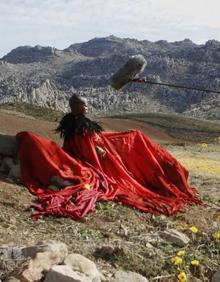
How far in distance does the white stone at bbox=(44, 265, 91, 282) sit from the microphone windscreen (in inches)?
128

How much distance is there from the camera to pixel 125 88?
8431 centimetres

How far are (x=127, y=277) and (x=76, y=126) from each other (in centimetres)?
334

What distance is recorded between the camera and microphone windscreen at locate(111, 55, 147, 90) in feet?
25.5

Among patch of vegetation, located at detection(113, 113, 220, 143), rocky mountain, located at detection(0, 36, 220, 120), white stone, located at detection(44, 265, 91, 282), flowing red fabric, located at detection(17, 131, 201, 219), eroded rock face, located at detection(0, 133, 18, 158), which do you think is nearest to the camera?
white stone, located at detection(44, 265, 91, 282)

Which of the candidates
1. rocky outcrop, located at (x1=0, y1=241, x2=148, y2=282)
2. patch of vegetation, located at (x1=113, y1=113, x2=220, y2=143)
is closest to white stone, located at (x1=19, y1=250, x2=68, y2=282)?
rocky outcrop, located at (x1=0, y1=241, x2=148, y2=282)

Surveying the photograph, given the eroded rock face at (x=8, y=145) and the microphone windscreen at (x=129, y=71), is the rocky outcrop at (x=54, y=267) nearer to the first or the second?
the microphone windscreen at (x=129, y=71)

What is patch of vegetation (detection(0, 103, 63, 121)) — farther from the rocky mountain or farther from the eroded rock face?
the eroded rock face

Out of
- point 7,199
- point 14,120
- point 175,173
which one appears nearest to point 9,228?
point 7,199

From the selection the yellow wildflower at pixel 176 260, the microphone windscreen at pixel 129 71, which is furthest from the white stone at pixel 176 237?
the microphone windscreen at pixel 129 71

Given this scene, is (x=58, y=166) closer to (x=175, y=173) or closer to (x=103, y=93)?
(x=175, y=173)

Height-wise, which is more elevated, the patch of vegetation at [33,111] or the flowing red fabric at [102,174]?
the flowing red fabric at [102,174]

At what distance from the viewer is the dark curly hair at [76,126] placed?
8.53 meters

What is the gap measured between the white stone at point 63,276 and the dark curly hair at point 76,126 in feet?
11.8

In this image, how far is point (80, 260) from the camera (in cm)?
538
